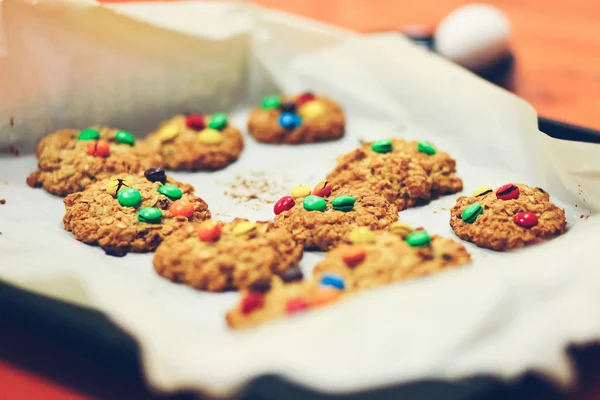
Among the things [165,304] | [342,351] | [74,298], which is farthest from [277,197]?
[342,351]

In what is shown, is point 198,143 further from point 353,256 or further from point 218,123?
point 353,256

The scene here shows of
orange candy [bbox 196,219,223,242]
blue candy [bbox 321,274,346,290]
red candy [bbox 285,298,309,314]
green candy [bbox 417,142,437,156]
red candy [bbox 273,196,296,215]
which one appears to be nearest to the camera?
red candy [bbox 285,298,309,314]

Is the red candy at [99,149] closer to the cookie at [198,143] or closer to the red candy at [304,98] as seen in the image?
the cookie at [198,143]

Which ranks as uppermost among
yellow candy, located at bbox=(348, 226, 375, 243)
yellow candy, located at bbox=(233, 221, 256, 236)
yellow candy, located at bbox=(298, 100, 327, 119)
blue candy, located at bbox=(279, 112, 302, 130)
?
yellow candy, located at bbox=(348, 226, 375, 243)

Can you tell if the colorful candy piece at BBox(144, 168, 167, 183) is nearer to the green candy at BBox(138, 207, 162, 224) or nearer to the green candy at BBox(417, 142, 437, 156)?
the green candy at BBox(138, 207, 162, 224)

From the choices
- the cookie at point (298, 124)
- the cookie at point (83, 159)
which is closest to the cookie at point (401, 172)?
the cookie at point (298, 124)

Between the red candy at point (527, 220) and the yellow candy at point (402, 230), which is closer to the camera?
the yellow candy at point (402, 230)

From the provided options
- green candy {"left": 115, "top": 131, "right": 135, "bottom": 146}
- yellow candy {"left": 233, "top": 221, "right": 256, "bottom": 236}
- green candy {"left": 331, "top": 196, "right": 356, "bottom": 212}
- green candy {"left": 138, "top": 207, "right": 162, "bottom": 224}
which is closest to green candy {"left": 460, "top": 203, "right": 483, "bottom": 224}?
green candy {"left": 331, "top": 196, "right": 356, "bottom": 212}
